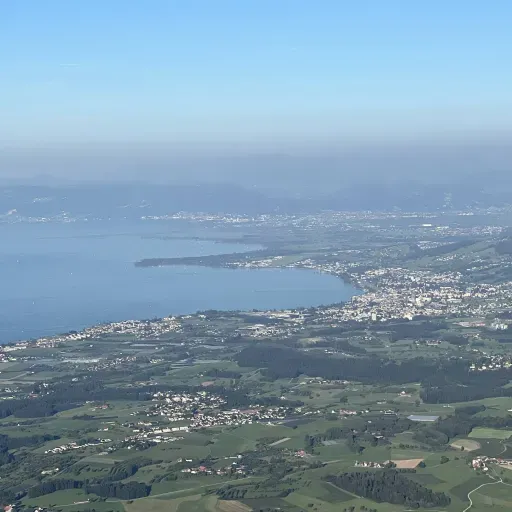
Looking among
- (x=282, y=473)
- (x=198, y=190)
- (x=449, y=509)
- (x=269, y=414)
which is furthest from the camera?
(x=198, y=190)

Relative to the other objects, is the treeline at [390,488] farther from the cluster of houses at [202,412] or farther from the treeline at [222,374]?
the treeline at [222,374]

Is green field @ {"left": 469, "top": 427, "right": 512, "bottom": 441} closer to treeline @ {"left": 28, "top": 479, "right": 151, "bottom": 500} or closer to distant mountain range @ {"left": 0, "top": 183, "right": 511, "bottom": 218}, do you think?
treeline @ {"left": 28, "top": 479, "right": 151, "bottom": 500}

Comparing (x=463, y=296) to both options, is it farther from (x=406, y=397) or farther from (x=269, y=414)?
(x=269, y=414)

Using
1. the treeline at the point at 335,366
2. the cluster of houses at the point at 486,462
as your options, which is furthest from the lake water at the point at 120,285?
the cluster of houses at the point at 486,462

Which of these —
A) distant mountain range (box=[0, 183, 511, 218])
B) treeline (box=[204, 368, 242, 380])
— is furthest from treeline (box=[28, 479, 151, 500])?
distant mountain range (box=[0, 183, 511, 218])

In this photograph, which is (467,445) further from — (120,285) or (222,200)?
(222,200)

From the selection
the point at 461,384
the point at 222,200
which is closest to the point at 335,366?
the point at 461,384

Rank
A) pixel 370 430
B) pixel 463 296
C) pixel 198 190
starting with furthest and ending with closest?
pixel 198 190 < pixel 463 296 < pixel 370 430

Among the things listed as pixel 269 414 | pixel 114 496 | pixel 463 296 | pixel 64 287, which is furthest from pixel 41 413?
pixel 64 287
